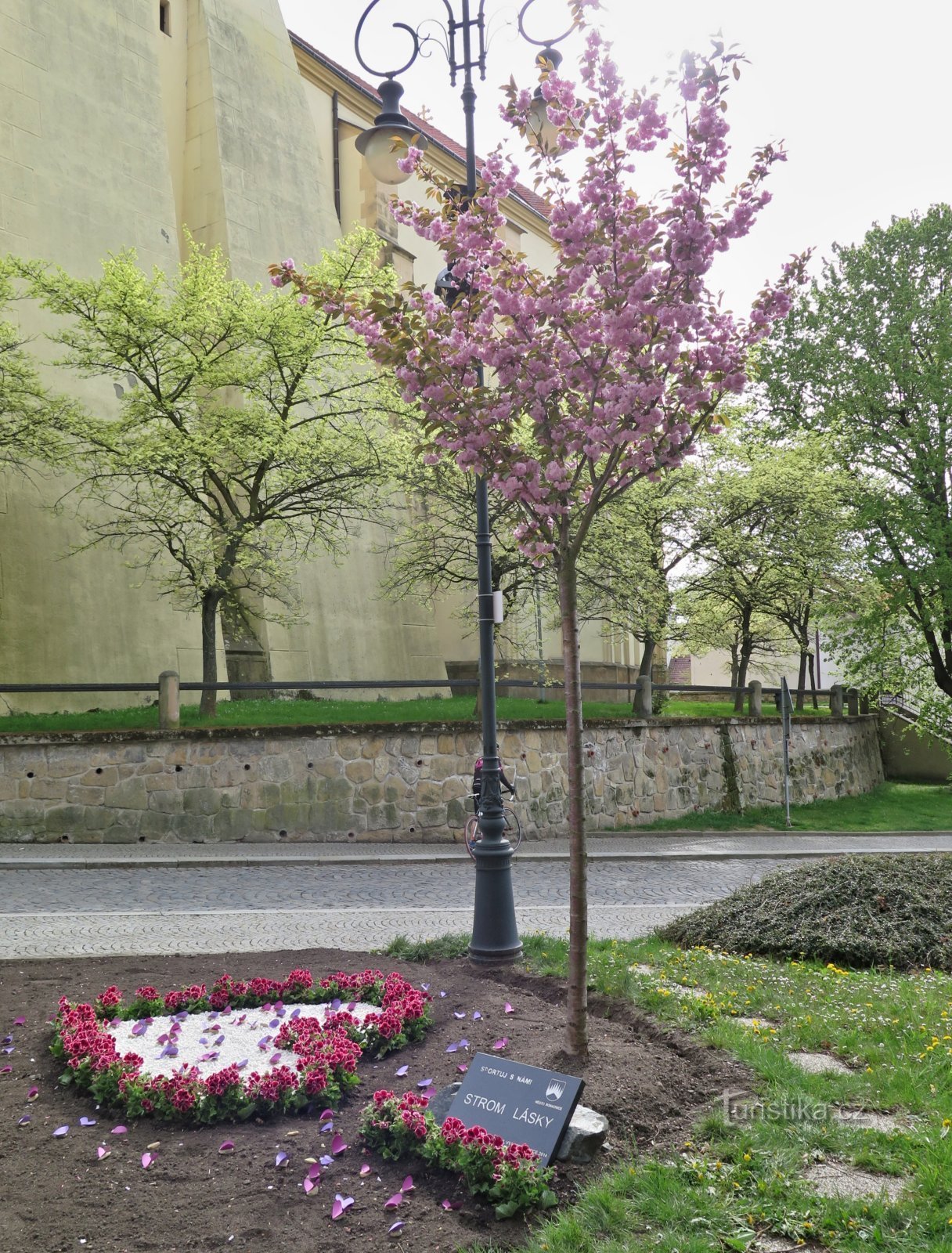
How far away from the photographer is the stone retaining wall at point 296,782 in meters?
14.2

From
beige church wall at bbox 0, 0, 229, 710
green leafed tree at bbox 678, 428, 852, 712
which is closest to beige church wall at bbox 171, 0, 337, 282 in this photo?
beige church wall at bbox 0, 0, 229, 710

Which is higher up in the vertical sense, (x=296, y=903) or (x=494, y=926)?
(x=494, y=926)

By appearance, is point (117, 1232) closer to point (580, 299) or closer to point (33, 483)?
point (580, 299)

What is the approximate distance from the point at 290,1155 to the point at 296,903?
629 centimetres

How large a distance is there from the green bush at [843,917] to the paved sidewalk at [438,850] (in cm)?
474

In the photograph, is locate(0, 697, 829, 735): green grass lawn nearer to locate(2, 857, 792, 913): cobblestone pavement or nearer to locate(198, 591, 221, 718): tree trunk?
locate(198, 591, 221, 718): tree trunk

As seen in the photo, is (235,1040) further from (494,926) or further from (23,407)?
(23,407)

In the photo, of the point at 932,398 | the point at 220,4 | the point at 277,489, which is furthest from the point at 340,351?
the point at 932,398

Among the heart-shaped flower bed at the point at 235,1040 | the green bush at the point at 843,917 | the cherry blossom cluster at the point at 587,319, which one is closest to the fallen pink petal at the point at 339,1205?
the heart-shaped flower bed at the point at 235,1040

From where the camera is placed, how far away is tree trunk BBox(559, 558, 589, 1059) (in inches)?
192

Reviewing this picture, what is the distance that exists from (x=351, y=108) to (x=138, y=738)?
22144 mm

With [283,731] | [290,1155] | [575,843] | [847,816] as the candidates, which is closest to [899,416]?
[847,816]

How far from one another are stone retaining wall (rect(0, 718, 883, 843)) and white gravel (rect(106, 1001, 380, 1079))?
904 centimetres

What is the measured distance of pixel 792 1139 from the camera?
395 cm
